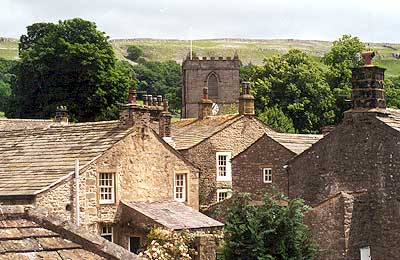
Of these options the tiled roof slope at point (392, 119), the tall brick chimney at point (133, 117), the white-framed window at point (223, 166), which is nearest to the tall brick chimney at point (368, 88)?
the tiled roof slope at point (392, 119)

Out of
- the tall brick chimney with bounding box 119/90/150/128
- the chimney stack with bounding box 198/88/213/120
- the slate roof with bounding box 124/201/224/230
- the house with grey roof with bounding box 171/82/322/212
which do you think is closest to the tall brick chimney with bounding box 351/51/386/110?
the slate roof with bounding box 124/201/224/230

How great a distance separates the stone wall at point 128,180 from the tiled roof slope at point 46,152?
407 millimetres

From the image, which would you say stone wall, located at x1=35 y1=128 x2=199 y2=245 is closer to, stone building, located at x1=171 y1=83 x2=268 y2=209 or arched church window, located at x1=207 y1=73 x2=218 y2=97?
stone building, located at x1=171 y1=83 x2=268 y2=209

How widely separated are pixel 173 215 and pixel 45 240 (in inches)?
885

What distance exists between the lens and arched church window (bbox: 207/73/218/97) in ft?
305

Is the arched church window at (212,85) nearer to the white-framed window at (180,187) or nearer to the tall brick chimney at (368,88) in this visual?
the white-framed window at (180,187)

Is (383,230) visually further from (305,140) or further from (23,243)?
(23,243)

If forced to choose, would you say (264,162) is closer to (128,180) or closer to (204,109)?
(128,180)

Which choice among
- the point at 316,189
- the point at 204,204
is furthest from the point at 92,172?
the point at 204,204

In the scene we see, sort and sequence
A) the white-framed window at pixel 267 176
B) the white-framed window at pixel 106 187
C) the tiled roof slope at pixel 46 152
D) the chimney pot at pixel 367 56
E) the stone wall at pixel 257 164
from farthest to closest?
the white-framed window at pixel 267 176
the stone wall at pixel 257 164
the white-framed window at pixel 106 187
the chimney pot at pixel 367 56
the tiled roof slope at pixel 46 152

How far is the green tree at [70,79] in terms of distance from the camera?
7506 centimetres

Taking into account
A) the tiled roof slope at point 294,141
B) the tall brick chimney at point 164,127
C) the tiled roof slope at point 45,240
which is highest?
the tiled roof slope at point 45,240

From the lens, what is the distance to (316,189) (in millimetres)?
29422

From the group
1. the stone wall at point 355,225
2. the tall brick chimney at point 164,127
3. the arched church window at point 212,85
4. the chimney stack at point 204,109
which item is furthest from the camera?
the arched church window at point 212,85
